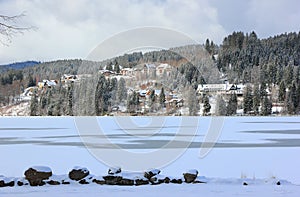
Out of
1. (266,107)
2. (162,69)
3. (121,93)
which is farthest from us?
(121,93)

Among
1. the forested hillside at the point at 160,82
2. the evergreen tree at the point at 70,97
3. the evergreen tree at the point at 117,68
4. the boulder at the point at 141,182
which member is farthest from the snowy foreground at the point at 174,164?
the evergreen tree at the point at 70,97

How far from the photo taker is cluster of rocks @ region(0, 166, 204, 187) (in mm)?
8992

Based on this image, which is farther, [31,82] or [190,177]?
[31,82]

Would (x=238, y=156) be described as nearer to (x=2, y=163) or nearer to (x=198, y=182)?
(x=198, y=182)

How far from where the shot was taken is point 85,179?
30.3 feet

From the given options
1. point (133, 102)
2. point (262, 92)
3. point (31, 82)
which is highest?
point (31, 82)

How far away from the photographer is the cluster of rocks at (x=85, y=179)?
899 cm

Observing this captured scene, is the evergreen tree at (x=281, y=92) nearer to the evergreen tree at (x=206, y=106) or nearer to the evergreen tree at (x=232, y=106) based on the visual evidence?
the evergreen tree at (x=232, y=106)

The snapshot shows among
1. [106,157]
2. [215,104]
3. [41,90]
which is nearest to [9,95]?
[41,90]

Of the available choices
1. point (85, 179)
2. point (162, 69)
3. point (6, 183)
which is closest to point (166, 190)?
point (85, 179)

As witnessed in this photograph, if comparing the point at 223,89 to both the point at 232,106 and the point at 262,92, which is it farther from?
the point at 232,106

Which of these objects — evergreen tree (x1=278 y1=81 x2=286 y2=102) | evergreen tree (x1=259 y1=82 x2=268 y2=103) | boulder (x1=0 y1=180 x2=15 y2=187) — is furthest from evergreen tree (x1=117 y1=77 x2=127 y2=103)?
boulder (x1=0 y1=180 x2=15 y2=187)

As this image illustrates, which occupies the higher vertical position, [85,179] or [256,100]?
[256,100]

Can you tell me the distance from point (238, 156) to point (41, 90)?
8370cm
